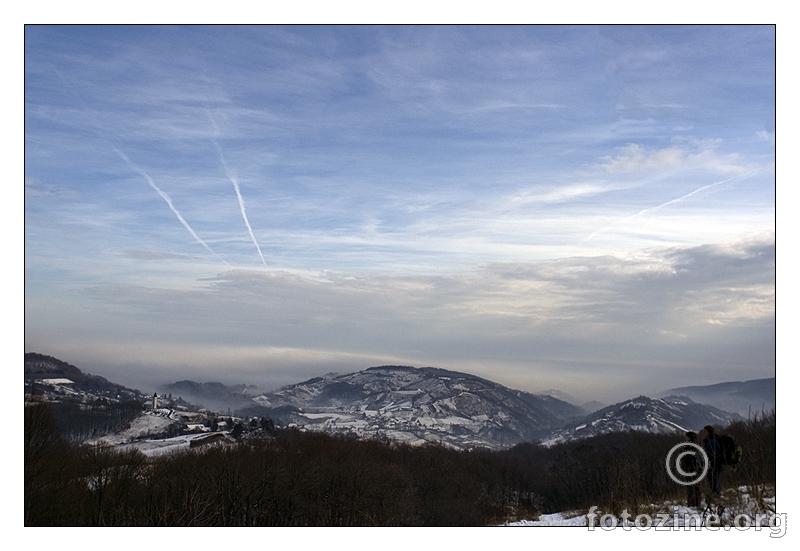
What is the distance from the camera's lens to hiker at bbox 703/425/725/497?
49.9 feet

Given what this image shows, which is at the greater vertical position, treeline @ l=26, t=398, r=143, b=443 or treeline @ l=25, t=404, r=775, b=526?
treeline @ l=25, t=404, r=775, b=526

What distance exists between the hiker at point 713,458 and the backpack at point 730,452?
10 cm

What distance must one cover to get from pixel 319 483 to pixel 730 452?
59.3m

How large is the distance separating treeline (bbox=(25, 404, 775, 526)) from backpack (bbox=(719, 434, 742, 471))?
133cm

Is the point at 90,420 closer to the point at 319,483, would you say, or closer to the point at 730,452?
the point at 319,483

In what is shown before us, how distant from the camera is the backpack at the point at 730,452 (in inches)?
583

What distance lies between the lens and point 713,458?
15.4m
